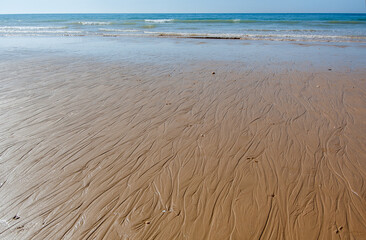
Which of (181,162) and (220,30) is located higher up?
(220,30)

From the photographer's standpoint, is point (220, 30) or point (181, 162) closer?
point (181, 162)

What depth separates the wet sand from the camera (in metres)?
2.65

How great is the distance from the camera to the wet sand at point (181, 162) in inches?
104

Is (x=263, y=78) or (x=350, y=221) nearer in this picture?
(x=350, y=221)

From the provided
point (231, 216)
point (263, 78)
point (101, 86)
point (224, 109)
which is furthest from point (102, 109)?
point (263, 78)

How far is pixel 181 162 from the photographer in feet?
12.2

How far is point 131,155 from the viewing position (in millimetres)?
3857

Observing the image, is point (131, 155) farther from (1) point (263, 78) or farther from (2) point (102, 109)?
(1) point (263, 78)

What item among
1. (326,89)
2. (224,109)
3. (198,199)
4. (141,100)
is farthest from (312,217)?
(326,89)

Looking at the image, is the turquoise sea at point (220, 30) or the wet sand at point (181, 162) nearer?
the wet sand at point (181, 162)

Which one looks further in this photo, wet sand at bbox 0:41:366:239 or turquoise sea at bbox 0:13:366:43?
turquoise sea at bbox 0:13:366:43

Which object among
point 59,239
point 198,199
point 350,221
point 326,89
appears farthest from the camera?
point 326,89

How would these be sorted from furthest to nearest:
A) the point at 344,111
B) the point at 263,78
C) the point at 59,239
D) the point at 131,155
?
1. the point at 263,78
2. the point at 344,111
3. the point at 131,155
4. the point at 59,239

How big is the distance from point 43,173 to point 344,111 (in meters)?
6.18
